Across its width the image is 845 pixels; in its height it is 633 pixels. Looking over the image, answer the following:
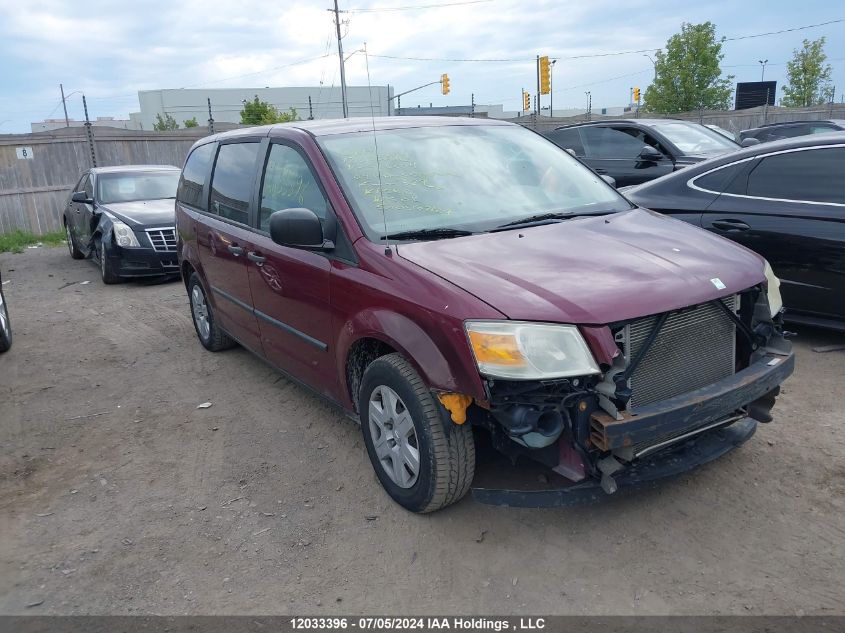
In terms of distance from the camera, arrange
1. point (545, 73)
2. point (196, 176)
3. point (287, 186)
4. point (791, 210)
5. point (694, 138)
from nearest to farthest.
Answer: point (287, 186) → point (791, 210) → point (196, 176) → point (694, 138) → point (545, 73)

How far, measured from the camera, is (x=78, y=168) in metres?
16.6

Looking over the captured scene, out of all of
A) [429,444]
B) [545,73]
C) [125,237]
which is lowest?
[429,444]

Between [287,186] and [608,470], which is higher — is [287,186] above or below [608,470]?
above

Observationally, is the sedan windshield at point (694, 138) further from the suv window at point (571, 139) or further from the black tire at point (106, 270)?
the black tire at point (106, 270)

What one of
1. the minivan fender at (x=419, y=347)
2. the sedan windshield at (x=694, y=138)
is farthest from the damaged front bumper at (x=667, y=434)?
the sedan windshield at (x=694, y=138)

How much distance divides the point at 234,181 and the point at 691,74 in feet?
126

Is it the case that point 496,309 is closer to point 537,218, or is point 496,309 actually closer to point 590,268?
point 590,268

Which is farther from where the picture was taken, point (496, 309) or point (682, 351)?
point (682, 351)

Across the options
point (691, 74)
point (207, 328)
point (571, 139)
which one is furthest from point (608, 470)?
point (691, 74)

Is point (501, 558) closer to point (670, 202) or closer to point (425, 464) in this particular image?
point (425, 464)

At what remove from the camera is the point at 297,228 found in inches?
136

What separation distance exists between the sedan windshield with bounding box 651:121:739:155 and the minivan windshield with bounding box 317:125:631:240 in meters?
6.18

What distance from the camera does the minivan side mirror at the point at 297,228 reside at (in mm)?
3453

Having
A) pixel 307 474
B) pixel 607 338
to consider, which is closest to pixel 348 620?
pixel 307 474
